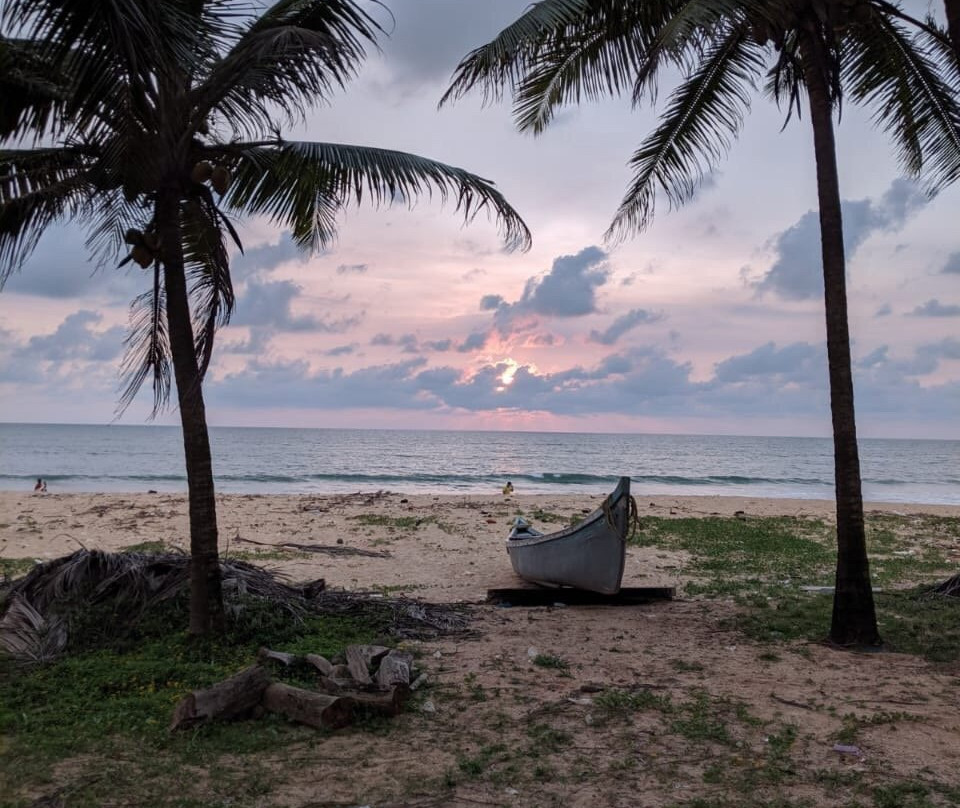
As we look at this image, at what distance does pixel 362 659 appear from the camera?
19.7 ft

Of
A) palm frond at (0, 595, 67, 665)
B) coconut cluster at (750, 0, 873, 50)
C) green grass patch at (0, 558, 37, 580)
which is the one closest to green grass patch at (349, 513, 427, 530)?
green grass patch at (0, 558, 37, 580)

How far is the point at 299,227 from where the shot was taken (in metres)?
8.66

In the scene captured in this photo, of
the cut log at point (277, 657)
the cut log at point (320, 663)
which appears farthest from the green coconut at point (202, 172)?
the cut log at point (320, 663)

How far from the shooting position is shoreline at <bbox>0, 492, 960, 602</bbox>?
11.6 meters

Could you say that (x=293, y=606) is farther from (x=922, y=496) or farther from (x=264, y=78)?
(x=922, y=496)

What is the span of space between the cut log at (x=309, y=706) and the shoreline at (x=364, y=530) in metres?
4.48

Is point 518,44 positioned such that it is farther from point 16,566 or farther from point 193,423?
point 16,566

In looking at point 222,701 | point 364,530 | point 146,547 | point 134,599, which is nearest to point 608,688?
point 222,701

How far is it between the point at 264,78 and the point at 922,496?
4065 cm

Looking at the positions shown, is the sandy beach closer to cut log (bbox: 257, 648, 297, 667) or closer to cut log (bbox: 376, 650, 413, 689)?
cut log (bbox: 376, 650, 413, 689)

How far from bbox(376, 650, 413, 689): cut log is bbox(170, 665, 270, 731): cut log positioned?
85cm

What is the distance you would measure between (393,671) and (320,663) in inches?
25.1

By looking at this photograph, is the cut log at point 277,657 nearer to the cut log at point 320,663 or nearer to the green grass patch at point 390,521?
the cut log at point 320,663

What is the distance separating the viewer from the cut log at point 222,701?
5.09 m
